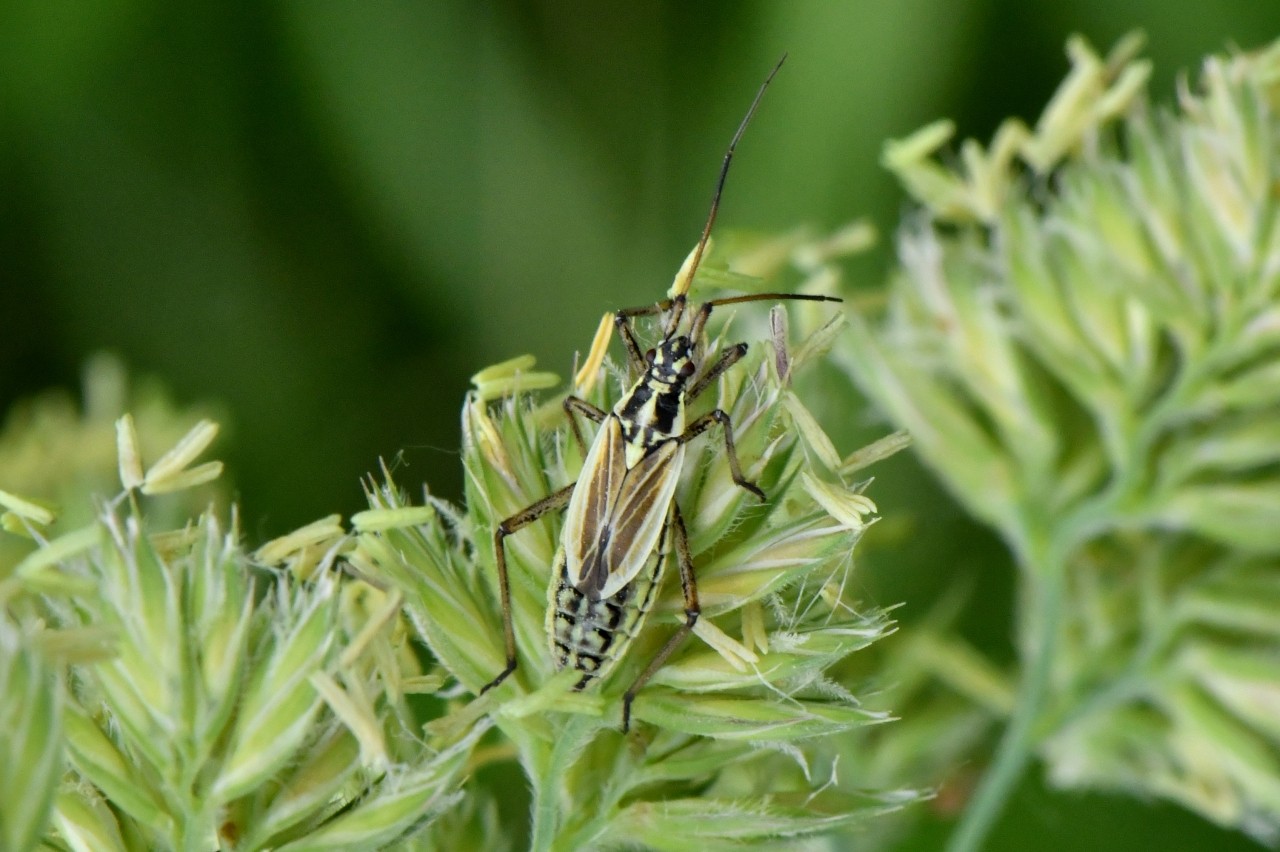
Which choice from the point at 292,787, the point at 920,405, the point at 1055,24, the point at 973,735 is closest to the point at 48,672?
the point at 292,787

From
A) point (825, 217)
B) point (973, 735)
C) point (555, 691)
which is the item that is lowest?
point (973, 735)

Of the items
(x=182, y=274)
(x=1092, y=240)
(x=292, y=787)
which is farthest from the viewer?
(x=182, y=274)

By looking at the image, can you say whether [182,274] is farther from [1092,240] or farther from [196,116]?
[1092,240]

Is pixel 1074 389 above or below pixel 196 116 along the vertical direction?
below

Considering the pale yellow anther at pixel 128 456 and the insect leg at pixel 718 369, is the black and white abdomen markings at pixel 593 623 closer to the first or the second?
the insect leg at pixel 718 369

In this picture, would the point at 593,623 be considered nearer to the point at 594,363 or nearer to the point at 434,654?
the point at 434,654

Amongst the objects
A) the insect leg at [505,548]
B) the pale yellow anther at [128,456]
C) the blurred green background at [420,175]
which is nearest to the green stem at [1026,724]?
the blurred green background at [420,175]

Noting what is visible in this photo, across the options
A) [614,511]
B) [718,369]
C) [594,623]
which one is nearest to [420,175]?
[718,369]

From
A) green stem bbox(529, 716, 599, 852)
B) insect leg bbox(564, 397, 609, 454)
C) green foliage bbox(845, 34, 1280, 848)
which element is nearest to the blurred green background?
green foliage bbox(845, 34, 1280, 848)
